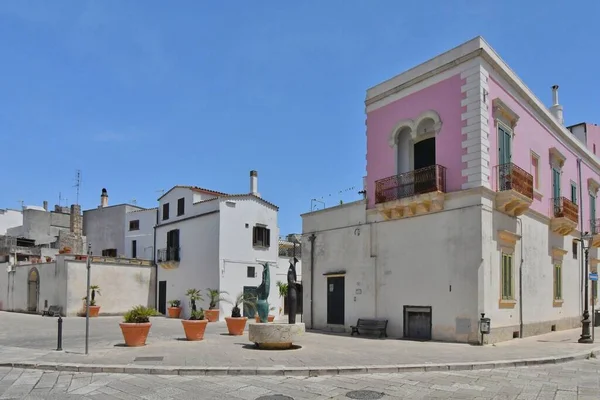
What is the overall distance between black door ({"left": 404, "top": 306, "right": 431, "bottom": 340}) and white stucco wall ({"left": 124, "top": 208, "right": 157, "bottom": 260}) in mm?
25561

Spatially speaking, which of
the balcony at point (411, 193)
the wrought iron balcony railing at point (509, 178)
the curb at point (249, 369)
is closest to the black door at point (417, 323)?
the balcony at point (411, 193)

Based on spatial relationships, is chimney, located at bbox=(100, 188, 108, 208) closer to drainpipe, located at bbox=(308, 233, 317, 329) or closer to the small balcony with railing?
the small balcony with railing

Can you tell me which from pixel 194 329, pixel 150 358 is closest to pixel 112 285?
pixel 194 329

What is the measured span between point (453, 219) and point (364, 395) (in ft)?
31.8

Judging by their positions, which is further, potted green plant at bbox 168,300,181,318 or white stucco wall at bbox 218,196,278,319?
potted green plant at bbox 168,300,181,318

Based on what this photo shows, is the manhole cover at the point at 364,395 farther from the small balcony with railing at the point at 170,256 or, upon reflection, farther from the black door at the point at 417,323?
the small balcony with railing at the point at 170,256

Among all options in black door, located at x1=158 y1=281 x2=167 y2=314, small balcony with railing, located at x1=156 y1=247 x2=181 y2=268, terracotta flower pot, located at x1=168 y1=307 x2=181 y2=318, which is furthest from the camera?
black door, located at x1=158 y1=281 x2=167 y2=314

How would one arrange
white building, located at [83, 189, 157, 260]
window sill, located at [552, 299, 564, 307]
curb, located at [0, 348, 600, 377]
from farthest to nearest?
1. white building, located at [83, 189, 157, 260]
2. window sill, located at [552, 299, 564, 307]
3. curb, located at [0, 348, 600, 377]

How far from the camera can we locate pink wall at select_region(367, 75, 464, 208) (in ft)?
56.9

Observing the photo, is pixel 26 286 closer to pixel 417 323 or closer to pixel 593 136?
pixel 417 323

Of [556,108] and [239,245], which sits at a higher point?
[556,108]

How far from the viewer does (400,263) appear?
60.8ft

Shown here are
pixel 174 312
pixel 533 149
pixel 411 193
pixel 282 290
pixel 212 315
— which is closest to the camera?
pixel 411 193

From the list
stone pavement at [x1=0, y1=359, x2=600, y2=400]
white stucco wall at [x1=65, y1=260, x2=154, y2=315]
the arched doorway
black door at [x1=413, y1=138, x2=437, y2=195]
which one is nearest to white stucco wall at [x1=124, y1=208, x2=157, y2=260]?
white stucco wall at [x1=65, y1=260, x2=154, y2=315]
